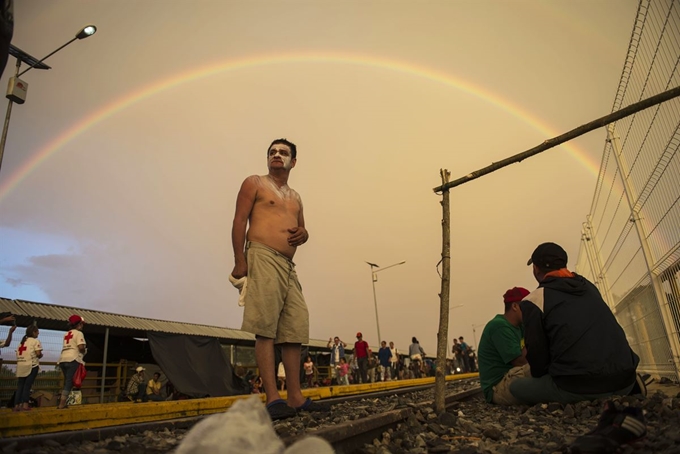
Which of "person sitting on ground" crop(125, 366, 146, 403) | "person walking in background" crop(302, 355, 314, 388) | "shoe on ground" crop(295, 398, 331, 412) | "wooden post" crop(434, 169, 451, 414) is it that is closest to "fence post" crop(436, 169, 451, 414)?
"wooden post" crop(434, 169, 451, 414)

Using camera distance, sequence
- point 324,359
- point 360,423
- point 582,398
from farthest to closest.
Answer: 1. point 324,359
2. point 582,398
3. point 360,423

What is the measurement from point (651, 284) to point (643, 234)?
644 millimetres

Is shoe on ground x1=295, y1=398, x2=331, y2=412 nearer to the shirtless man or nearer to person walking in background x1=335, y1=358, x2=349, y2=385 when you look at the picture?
the shirtless man

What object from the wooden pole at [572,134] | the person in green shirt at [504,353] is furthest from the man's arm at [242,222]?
the person in green shirt at [504,353]

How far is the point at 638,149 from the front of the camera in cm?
543

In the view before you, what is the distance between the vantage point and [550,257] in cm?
429

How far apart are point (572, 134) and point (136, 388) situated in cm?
1388

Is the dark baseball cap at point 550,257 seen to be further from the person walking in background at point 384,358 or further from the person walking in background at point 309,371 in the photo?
the person walking in background at point 384,358

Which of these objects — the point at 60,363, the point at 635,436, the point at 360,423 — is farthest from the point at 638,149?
the point at 60,363

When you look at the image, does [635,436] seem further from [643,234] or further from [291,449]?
[643,234]

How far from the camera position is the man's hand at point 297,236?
4.32 meters

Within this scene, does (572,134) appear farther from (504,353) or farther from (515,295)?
(504,353)

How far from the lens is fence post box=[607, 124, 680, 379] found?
17.1 feet

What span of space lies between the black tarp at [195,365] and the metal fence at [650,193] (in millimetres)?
11644
